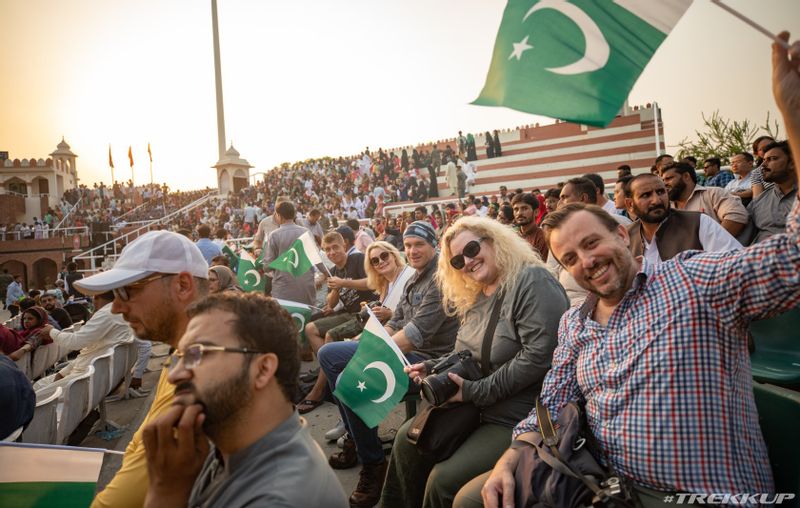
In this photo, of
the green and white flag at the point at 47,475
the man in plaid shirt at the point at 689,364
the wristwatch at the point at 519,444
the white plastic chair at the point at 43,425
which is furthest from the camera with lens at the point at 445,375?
the white plastic chair at the point at 43,425

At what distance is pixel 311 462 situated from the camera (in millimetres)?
1378

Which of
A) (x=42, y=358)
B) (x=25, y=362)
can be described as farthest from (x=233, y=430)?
(x=42, y=358)

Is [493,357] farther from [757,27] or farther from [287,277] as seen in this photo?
[287,277]

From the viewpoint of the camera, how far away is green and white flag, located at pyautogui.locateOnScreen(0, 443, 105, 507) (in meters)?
2.11

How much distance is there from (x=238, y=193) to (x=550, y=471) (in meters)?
32.6

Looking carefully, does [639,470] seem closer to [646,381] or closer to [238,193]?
[646,381]

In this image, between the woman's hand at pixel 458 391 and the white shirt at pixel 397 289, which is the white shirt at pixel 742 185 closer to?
the white shirt at pixel 397 289

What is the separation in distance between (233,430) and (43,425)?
9.26ft

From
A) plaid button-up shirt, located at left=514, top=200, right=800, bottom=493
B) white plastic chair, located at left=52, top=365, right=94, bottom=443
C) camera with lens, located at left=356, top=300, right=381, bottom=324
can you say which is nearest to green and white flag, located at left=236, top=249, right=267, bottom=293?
camera with lens, located at left=356, top=300, right=381, bottom=324

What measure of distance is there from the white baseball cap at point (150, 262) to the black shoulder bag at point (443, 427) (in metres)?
1.32

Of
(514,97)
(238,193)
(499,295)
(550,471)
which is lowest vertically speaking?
(550,471)

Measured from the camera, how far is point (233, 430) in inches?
56.2

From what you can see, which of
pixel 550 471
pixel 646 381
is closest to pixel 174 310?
pixel 550 471

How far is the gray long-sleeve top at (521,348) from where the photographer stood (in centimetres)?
244
